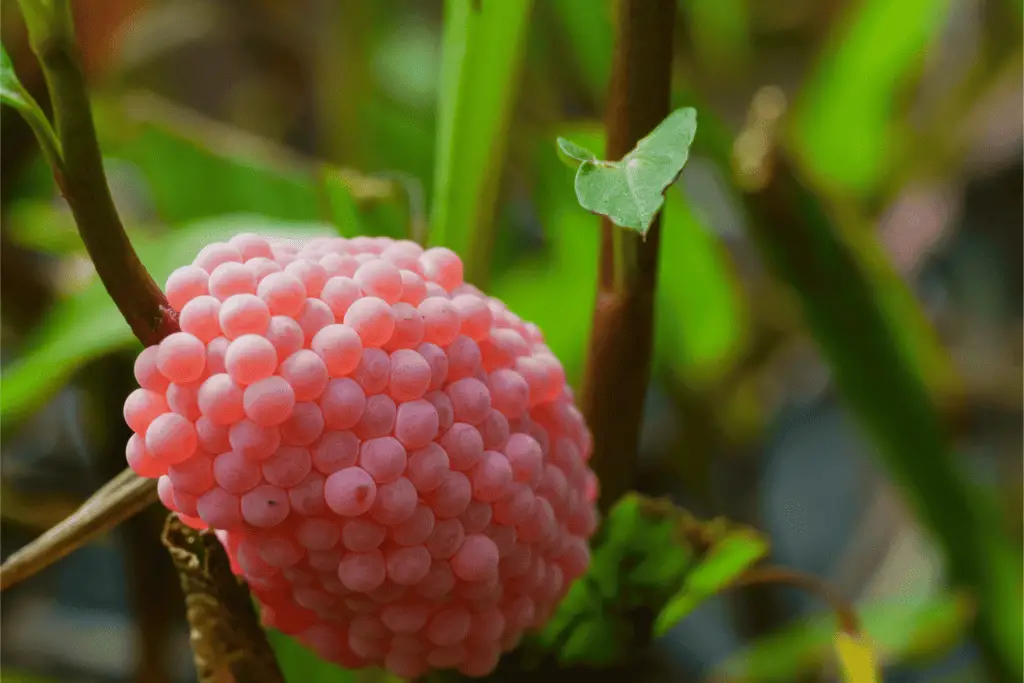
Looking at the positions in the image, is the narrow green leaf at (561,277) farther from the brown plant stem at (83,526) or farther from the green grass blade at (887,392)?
the brown plant stem at (83,526)

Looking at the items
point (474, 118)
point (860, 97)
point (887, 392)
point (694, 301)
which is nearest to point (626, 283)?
point (474, 118)

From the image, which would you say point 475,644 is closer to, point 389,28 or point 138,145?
point 138,145

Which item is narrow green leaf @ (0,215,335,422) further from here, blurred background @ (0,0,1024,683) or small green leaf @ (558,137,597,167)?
small green leaf @ (558,137,597,167)

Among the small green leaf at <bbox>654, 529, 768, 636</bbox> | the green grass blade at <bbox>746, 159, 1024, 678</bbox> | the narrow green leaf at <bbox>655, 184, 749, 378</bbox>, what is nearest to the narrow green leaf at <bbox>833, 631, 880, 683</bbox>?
the small green leaf at <bbox>654, 529, 768, 636</bbox>

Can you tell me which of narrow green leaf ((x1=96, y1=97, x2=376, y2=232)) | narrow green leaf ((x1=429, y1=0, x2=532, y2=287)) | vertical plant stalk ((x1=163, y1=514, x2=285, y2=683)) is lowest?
vertical plant stalk ((x1=163, y1=514, x2=285, y2=683))

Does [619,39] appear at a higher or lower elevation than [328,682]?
higher

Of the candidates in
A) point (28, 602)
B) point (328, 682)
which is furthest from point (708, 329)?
point (28, 602)

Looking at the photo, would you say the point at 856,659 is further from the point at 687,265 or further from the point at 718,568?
the point at 687,265
